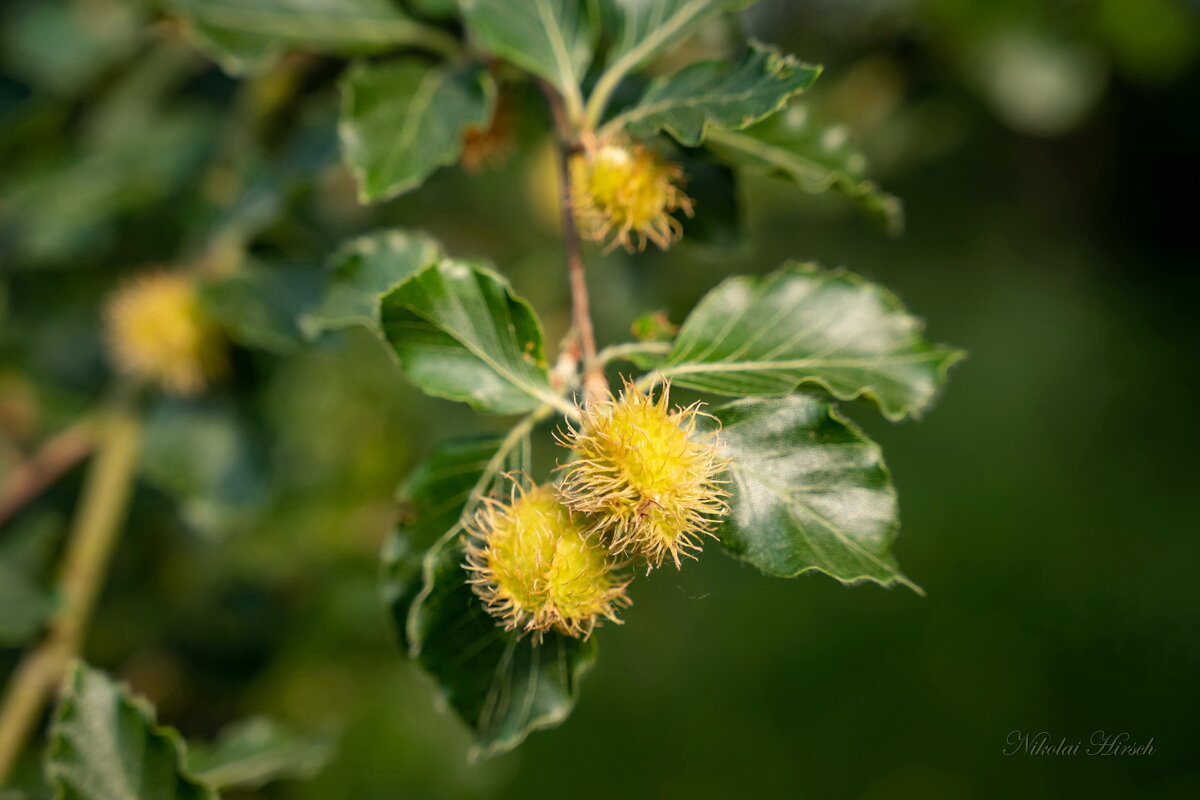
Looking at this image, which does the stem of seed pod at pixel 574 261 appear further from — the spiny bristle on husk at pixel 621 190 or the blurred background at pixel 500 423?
the blurred background at pixel 500 423

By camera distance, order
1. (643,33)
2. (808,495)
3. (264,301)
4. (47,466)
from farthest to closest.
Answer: (47,466)
(264,301)
(643,33)
(808,495)

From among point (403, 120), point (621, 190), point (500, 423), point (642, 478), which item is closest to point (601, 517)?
point (642, 478)

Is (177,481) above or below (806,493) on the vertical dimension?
below

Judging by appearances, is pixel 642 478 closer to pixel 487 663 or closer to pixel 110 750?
pixel 487 663

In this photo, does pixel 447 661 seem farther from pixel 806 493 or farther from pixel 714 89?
pixel 714 89

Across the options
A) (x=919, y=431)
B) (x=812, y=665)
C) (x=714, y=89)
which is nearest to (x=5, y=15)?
(x=714, y=89)

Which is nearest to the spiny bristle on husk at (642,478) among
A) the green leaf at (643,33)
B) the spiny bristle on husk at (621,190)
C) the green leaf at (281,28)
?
the spiny bristle on husk at (621,190)

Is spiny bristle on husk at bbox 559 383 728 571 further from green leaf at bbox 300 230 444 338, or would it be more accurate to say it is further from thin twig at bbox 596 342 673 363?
green leaf at bbox 300 230 444 338
